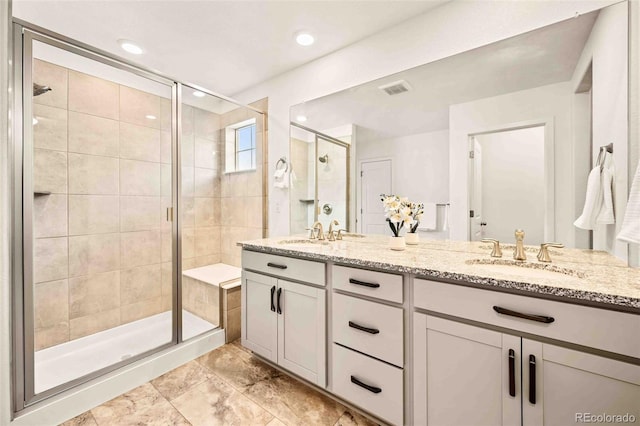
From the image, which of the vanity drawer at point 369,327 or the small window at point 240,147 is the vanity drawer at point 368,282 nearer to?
the vanity drawer at point 369,327

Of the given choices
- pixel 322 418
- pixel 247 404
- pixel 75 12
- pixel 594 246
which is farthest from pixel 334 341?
pixel 75 12

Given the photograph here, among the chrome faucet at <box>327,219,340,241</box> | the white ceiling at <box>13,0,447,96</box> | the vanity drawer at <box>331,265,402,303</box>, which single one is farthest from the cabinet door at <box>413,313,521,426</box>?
the white ceiling at <box>13,0,447,96</box>

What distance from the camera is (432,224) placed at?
1.79 m

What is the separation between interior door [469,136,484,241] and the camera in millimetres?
1599

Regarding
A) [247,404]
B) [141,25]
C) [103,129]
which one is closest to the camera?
[247,404]

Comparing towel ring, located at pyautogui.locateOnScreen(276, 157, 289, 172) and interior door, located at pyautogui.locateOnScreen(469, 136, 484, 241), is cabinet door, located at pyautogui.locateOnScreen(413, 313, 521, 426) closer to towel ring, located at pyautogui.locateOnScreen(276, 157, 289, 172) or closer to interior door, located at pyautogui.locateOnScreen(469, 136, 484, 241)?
interior door, located at pyautogui.locateOnScreen(469, 136, 484, 241)

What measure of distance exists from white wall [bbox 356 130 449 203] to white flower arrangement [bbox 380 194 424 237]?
0.05m

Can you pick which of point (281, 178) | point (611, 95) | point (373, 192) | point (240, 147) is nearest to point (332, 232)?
point (373, 192)

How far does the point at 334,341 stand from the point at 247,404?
676mm

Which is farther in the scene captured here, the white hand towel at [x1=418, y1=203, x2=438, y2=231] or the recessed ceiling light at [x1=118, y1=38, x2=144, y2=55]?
the recessed ceiling light at [x1=118, y1=38, x2=144, y2=55]

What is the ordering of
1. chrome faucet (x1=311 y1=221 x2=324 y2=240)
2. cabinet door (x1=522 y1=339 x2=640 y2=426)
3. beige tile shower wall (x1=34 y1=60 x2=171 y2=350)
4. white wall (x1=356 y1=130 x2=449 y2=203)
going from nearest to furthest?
1. cabinet door (x1=522 y1=339 x2=640 y2=426)
2. white wall (x1=356 y1=130 x2=449 y2=203)
3. beige tile shower wall (x1=34 y1=60 x2=171 y2=350)
4. chrome faucet (x1=311 y1=221 x2=324 y2=240)

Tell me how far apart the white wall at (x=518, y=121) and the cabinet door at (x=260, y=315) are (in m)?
1.29

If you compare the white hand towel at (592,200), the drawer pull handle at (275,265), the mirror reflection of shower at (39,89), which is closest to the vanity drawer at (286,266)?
the drawer pull handle at (275,265)

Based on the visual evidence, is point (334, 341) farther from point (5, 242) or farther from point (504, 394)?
point (5, 242)
